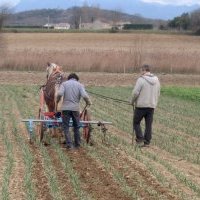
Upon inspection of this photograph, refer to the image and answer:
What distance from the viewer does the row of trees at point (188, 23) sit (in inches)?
3375

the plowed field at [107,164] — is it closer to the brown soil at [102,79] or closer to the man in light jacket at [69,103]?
the man in light jacket at [69,103]

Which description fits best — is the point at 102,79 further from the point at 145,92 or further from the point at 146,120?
the point at 145,92

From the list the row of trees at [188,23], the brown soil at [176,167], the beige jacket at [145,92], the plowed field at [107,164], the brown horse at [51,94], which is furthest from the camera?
the row of trees at [188,23]

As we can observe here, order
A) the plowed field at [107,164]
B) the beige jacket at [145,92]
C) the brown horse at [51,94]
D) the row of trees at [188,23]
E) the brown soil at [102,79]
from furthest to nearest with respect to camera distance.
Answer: the row of trees at [188,23] < the brown soil at [102,79] < the brown horse at [51,94] < the beige jacket at [145,92] < the plowed field at [107,164]

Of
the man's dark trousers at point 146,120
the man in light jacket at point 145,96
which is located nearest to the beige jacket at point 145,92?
the man in light jacket at point 145,96

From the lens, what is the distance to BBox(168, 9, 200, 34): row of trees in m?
85.7

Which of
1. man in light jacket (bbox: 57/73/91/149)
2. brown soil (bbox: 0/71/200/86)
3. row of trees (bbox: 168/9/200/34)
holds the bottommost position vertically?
brown soil (bbox: 0/71/200/86)

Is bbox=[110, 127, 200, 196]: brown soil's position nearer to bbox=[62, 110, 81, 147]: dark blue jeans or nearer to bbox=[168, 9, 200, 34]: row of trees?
bbox=[62, 110, 81, 147]: dark blue jeans

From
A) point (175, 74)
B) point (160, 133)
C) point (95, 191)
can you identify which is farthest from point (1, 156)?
point (175, 74)

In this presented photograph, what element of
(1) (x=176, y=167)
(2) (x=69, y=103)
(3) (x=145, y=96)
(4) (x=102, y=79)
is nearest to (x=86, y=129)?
(2) (x=69, y=103)

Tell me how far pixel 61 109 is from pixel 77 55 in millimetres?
28790

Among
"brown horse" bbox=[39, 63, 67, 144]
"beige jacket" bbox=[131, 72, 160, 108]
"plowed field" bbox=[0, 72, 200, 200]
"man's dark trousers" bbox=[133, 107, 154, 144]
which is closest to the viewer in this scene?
"plowed field" bbox=[0, 72, 200, 200]

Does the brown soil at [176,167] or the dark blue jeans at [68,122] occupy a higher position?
the dark blue jeans at [68,122]

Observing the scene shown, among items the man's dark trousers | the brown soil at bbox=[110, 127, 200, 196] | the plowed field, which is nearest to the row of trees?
the plowed field
